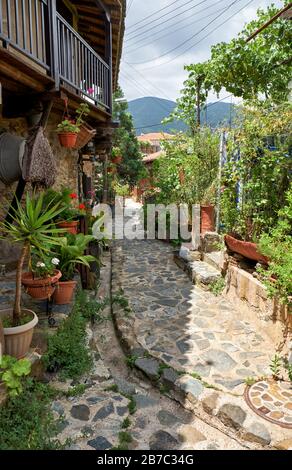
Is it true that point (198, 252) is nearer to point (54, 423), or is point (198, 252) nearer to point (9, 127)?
point (9, 127)

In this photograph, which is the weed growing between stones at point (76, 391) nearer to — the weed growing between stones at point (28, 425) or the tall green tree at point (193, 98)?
the weed growing between stones at point (28, 425)

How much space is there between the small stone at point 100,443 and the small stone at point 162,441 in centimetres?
36

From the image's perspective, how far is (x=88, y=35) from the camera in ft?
25.9

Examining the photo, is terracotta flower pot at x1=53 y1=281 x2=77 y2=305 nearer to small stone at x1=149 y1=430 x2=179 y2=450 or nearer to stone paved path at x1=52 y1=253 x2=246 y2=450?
stone paved path at x1=52 y1=253 x2=246 y2=450

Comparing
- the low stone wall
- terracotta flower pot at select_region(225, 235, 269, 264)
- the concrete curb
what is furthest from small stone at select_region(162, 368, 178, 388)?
terracotta flower pot at select_region(225, 235, 269, 264)

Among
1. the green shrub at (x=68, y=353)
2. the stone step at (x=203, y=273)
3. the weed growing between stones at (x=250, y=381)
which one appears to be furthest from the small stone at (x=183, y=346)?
the stone step at (x=203, y=273)

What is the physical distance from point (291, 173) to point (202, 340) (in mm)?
2764

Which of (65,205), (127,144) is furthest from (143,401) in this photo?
(127,144)

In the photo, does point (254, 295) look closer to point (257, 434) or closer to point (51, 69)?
point (257, 434)

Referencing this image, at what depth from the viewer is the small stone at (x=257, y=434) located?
275 cm

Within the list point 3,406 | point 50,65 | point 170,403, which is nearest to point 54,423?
point 3,406

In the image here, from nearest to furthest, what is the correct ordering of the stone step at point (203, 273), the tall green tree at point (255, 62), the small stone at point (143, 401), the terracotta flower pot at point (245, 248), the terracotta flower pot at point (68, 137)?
the small stone at point (143, 401)
the terracotta flower pot at point (245, 248)
the terracotta flower pot at point (68, 137)
the stone step at point (203, 273)
the tall green tree at point (255, 62)

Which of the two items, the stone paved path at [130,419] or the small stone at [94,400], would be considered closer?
the stone paved path at [130,419]

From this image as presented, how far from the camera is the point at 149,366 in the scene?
3.79 m
